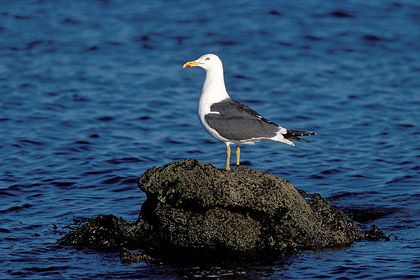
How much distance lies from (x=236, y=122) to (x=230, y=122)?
0.52ft

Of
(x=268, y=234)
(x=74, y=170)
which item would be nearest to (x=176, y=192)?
(x=268, y=234)

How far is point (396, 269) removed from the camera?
7480 millimetres

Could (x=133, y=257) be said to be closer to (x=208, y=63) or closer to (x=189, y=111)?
(x=208, y=63)

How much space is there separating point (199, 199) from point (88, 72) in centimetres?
1198

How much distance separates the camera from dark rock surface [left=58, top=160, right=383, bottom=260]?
7.70 meters

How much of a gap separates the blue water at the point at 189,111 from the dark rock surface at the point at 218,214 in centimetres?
38

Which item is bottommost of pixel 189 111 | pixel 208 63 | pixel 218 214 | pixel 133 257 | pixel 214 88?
pixel 133 257

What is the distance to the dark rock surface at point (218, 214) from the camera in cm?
770

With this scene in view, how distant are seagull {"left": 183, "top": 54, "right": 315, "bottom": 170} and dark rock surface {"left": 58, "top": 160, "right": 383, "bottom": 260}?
2.88 ft

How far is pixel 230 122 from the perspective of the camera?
8719 mm

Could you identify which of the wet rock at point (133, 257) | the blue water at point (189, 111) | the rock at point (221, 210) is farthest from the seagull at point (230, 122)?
the blue water at point (189, 111)

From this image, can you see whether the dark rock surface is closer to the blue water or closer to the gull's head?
the blue water

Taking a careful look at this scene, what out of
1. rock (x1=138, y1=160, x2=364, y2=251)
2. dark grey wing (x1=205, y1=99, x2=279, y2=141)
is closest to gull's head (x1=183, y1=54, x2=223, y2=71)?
dark grey wing (x1=205, y1=99, x2=279, y2=141)

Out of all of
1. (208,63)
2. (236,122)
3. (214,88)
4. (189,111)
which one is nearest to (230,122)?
(236,122)
